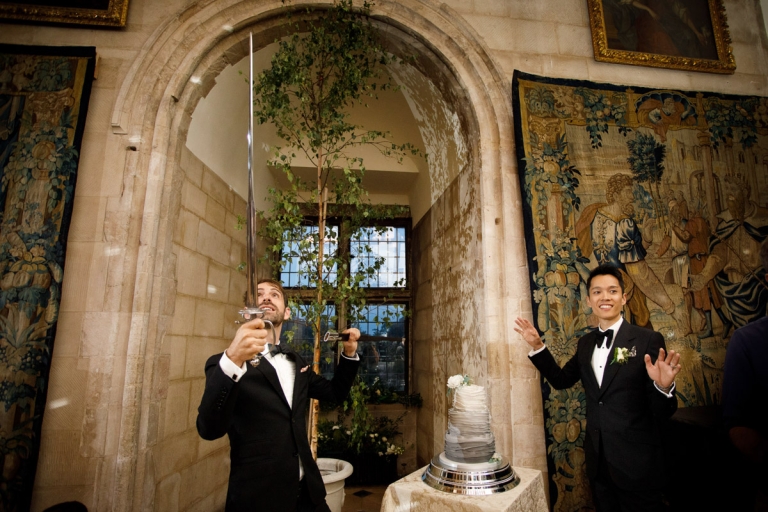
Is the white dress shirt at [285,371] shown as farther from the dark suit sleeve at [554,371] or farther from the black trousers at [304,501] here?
the dark suit sleeve at [554,371]

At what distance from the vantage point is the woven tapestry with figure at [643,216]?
2.94 metres

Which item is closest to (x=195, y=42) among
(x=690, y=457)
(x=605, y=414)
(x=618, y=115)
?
(x=618, y=115)

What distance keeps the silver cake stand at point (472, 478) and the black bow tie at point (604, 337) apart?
933 millimetres

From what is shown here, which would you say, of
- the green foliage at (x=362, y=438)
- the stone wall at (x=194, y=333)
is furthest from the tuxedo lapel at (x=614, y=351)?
the green foliage at (x=362, y=438)

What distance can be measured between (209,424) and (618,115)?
3.44 metres

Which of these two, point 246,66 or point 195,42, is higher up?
point 246,66

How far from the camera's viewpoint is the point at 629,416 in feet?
6.73

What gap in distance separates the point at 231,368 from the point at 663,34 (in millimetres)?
4240

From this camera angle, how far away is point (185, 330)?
3.26 metres

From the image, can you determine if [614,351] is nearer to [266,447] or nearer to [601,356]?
[601,356]

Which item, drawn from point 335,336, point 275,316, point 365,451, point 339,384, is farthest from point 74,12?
point 365,451

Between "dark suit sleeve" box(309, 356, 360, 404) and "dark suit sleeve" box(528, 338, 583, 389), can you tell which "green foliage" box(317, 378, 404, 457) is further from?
"dark suit sleeve" box(528, 338, 583, 389)

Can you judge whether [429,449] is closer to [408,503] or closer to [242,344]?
[408,503]

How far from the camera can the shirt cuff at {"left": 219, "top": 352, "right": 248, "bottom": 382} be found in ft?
4.82
